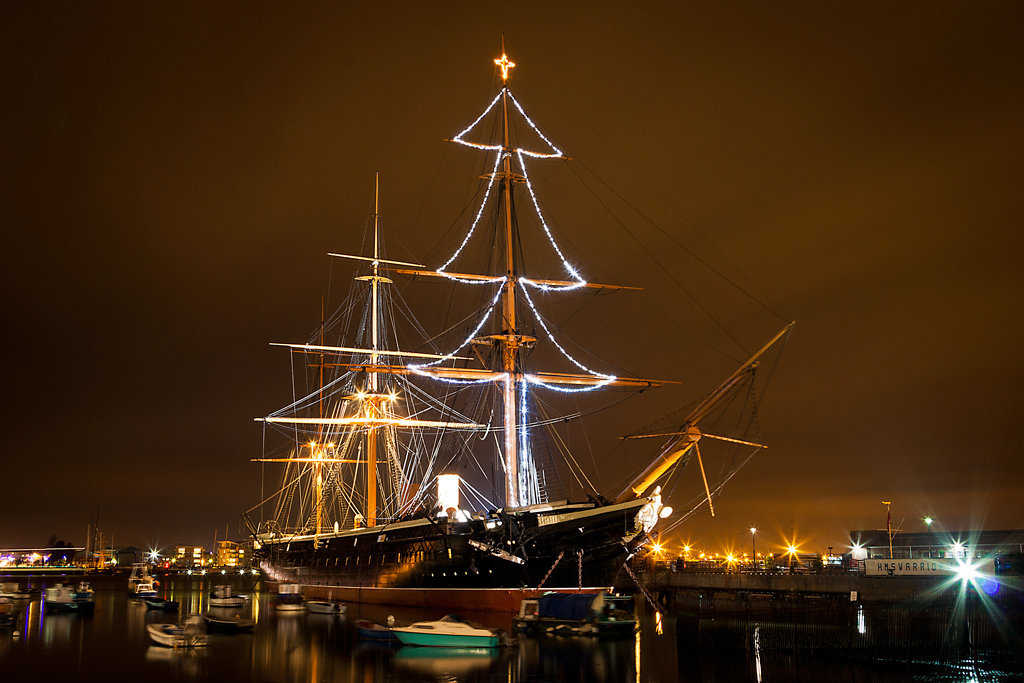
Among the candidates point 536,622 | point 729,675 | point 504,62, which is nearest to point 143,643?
point 536,622

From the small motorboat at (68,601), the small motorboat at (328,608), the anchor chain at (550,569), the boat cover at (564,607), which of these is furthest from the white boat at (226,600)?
the boat cover at (564,607)

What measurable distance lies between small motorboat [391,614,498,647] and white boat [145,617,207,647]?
6.83 meters

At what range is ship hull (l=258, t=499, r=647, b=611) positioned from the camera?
32688mm

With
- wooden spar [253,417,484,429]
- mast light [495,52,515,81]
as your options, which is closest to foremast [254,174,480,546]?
wooden spar [253,417,484,429]

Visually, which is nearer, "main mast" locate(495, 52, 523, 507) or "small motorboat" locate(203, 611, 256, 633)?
"small motorboat" locate(203, 611, 256, 633)

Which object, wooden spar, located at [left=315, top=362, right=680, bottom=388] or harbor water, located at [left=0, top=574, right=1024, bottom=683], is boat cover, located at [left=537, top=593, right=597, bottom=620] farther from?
wooden spar, located at [left=315, top=362, right=680, bottom=388]

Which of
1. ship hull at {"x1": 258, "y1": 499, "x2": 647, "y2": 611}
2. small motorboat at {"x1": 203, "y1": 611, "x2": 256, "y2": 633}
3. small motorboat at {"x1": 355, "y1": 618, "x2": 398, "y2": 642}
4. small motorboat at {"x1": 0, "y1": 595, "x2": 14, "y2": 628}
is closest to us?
small motorboat at {"x1": 355, "y1": 618, "x2": 398, "y2": 642}

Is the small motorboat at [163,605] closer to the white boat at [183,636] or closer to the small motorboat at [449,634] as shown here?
the white boat at [183,636]

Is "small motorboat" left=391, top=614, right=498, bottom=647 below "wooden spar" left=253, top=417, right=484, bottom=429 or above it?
below

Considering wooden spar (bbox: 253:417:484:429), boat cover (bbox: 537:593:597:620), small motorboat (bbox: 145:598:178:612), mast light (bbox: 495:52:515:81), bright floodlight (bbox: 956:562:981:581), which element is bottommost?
small motorboat (bbox: 145:598:178:612)

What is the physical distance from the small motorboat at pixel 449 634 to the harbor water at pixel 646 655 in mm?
294

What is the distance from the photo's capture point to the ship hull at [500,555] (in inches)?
1287

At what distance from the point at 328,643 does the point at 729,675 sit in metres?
14.2

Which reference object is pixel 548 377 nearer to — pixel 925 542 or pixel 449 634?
pixel 449 634
